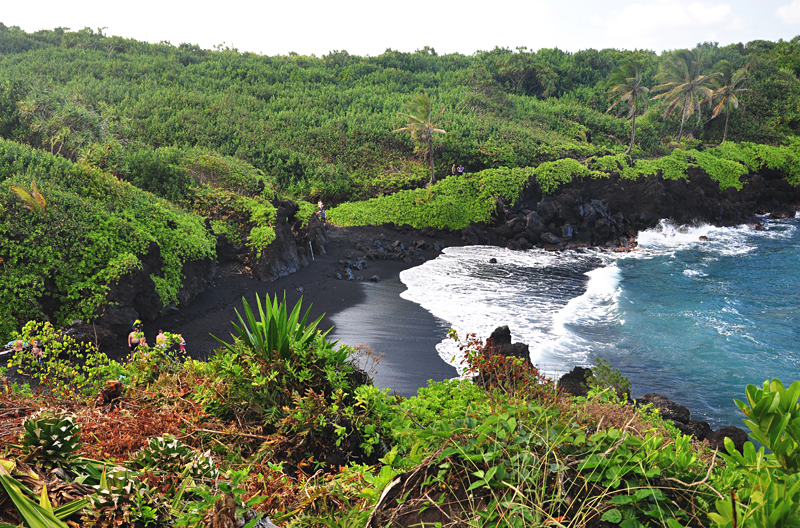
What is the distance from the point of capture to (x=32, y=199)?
32.6ft

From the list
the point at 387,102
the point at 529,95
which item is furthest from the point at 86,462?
the point at 529,95

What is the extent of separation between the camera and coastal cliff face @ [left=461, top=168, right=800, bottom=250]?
23625mm

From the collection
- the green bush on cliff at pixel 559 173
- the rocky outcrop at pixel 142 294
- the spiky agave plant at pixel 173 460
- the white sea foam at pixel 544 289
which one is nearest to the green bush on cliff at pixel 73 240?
the rocky outcrop at pixel 142 294

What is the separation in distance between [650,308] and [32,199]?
17880 mm

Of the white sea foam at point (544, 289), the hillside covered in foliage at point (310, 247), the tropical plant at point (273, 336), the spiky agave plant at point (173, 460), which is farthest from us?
the white sea foam at point (544, 289)

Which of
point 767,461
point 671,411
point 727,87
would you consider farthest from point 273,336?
point 727,87

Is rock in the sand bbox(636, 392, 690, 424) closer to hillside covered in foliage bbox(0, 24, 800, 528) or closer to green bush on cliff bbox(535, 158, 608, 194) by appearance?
hillside covered in foliage bbox(0, 24, 800, 528)

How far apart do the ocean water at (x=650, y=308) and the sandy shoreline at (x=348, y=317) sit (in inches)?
27.2

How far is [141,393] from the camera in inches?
131

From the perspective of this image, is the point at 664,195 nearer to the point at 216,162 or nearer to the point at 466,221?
the point at 466,221

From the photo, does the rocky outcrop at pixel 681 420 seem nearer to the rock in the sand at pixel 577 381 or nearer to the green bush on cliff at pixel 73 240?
the rock in the sand at pixel 577 381

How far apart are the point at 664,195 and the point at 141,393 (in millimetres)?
29892

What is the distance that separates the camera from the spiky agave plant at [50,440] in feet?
5.98

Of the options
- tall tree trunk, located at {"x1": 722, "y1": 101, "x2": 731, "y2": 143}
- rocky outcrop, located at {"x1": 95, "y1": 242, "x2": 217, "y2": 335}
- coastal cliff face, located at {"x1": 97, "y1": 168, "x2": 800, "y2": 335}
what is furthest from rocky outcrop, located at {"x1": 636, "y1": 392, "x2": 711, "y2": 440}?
tall tree trunk, located at {"x1": 722, "y1": 101, "x2": 731, "y2": 143}
